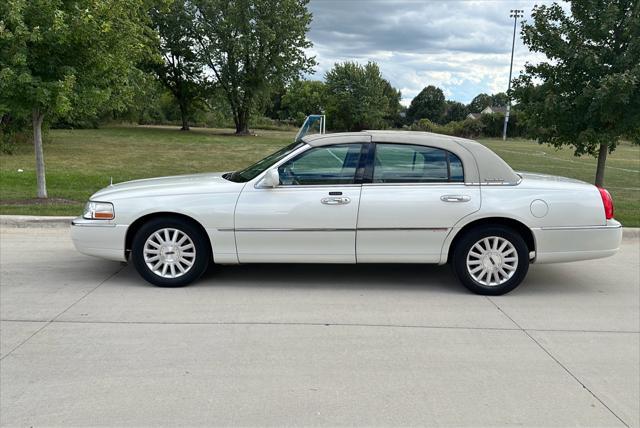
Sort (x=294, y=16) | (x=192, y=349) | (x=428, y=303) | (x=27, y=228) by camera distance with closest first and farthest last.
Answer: (x=192, y=349)
(x=428, y=303)
(x=27, y=228)
(x=294, y=16)

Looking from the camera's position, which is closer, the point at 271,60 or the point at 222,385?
the point at 222,385

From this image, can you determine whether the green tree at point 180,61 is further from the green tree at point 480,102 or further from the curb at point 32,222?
the green tree at point 480,102

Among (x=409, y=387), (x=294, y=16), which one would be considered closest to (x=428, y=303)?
(x=409, y=387)

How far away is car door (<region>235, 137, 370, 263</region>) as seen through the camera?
18.6 ft

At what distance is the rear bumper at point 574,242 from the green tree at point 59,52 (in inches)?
289

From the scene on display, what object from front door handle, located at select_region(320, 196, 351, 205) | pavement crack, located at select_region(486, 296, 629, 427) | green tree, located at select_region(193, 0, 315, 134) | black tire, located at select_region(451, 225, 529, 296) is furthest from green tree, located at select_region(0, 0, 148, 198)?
green tree, located at select_region(193, 0, 315, 134)

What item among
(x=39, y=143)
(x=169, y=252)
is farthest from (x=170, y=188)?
(x=39, y=143)

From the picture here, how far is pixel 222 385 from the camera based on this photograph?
12.3 feet

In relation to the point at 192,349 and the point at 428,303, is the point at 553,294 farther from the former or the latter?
the point at 192,349

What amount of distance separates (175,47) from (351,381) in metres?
48.0

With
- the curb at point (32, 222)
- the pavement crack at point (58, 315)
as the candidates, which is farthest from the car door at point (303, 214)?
the curb at point (32, 222)

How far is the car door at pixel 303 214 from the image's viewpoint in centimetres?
566

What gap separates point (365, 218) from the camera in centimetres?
565

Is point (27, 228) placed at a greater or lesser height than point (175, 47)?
lesser
